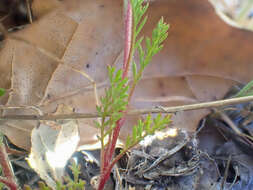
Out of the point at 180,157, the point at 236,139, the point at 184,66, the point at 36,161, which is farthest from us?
the point at 184,66

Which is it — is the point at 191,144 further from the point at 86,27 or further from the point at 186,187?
the point at 86,27

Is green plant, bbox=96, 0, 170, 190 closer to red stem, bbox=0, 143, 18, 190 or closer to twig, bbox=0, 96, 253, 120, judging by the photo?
twig, bbox=0, 96, 253, 120

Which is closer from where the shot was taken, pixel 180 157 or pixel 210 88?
pixel 180 157

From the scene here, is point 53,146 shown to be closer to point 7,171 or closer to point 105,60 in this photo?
point 7,171

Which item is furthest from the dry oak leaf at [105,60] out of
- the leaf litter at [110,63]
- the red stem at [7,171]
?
the red stem at [7,171]

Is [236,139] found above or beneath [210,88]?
beneath

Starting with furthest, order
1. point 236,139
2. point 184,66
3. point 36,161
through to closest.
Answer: point 184,66
point 236,139
point 36,161

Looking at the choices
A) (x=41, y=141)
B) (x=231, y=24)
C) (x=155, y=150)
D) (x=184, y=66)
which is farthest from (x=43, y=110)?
(x=231, y=24)
